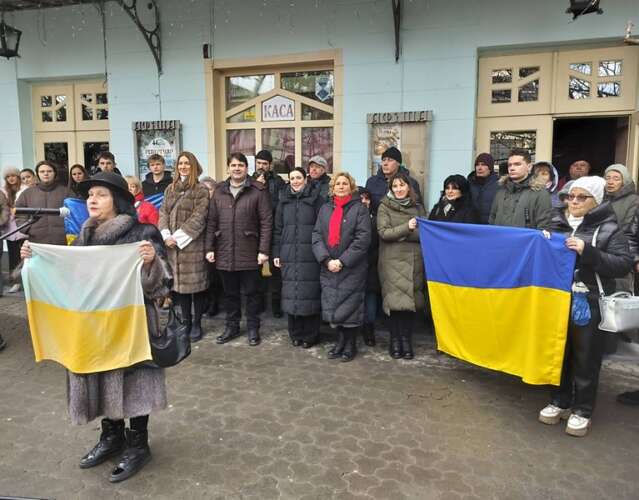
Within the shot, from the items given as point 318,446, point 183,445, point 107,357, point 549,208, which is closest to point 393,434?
point 318,446

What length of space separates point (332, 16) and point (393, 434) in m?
5.47

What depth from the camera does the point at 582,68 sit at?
612 cm

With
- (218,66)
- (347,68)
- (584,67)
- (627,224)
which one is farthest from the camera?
(218,66)

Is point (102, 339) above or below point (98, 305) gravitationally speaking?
below

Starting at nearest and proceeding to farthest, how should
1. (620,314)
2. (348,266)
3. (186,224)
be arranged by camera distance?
(620,314), (348,266), (186,224)

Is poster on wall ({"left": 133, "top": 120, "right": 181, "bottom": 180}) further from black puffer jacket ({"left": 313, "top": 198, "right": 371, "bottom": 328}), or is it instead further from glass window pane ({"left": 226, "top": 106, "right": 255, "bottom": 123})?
black puffer jacket ({"left": 313, "top": 198, "right": 371, "bottom": 328})

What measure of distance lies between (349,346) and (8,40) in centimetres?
695

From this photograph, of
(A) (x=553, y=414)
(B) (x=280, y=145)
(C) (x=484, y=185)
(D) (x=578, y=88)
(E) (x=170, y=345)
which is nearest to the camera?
(E) (x=170, y=345)

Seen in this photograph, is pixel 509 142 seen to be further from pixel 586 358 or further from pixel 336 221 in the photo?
pixel 586 358

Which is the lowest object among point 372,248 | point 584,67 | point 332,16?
point 372,248

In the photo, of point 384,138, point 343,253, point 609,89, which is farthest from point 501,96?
point 343,253

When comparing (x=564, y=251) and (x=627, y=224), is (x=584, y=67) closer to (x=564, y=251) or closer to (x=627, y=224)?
(x=627, y=224)

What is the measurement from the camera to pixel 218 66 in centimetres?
734

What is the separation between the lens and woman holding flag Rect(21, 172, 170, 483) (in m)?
2.84
